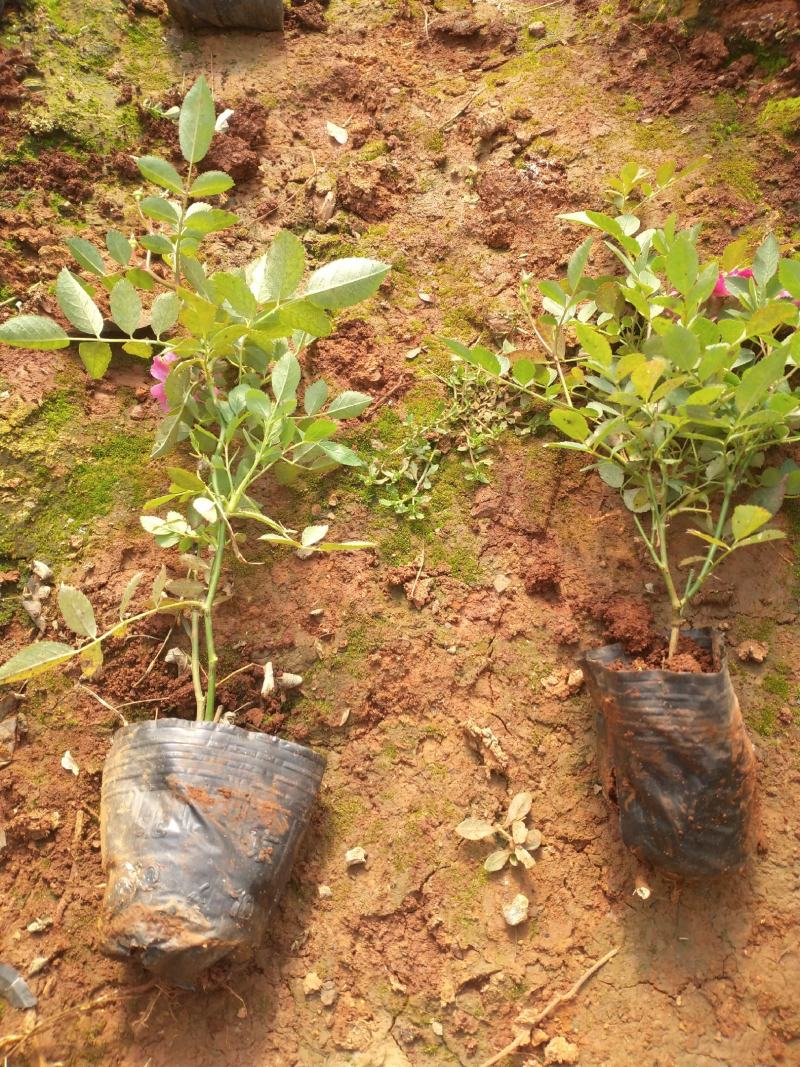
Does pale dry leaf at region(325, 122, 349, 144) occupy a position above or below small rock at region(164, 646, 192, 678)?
above

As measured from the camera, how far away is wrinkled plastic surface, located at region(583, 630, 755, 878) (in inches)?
58.3

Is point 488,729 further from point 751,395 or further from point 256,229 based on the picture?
point 256,229

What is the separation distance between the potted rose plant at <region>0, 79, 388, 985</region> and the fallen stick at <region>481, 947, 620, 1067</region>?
1.86ft

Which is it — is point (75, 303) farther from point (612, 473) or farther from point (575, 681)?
point (575, 681)

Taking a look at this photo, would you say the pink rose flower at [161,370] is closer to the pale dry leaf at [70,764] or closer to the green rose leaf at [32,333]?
the green rose leaf at [32,333]

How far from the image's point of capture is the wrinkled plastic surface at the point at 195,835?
140cm

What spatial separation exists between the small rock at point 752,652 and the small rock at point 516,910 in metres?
0.77

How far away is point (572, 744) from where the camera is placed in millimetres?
1726

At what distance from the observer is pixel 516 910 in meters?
1.57

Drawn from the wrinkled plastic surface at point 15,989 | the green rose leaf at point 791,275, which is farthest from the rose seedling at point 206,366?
the green rose leaf at point 791,275

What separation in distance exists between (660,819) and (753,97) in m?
2.18

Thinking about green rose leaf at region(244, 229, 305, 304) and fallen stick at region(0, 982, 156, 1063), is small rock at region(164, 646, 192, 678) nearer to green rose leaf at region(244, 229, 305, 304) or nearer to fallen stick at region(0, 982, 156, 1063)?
fallen stick at region(0, 982, 156, 1063)

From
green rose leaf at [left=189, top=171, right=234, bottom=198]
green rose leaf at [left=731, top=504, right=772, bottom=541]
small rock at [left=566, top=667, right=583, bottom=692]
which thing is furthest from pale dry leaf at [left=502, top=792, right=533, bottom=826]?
green rose leaf at [left=189, top=171, right=234, bottom=198]

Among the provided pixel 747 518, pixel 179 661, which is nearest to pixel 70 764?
pixel 179 661
